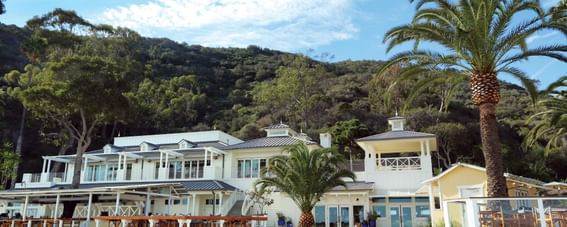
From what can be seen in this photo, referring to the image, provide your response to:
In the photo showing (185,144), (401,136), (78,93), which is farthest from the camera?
(78,93)

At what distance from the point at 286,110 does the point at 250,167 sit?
79.5ft

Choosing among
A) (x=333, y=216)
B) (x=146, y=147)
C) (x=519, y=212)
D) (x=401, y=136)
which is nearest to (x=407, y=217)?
(x=333, y=216)

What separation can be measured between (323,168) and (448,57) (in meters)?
9.15

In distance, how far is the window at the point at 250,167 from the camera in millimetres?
33156

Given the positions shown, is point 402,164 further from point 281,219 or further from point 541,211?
point 541,211

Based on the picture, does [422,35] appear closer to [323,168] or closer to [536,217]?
[536,217]

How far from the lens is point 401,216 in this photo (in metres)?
28.5

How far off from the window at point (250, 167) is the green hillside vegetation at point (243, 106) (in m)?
11.9

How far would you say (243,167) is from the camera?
33.8 m

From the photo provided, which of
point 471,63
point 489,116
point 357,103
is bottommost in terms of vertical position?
point 489,116

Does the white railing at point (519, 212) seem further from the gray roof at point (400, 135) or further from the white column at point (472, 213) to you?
the gray roof at point (400, 135)

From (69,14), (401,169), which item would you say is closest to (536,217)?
(401,169)

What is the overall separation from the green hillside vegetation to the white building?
17.5 feet

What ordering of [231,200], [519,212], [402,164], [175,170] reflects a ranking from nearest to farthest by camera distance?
[519,212] → [402,164] → [231,200] → [175,170]
